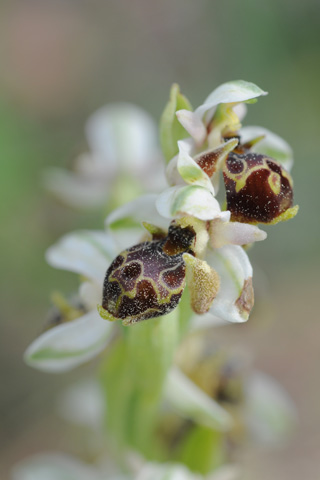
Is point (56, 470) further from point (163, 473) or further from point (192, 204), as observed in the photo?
point (192, 204)

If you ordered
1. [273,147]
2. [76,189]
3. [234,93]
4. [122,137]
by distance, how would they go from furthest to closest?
[122,137] → [76,189] → [273,147] → [234,93]

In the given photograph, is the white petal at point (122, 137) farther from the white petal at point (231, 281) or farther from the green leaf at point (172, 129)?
the white petal at point (231, 281)

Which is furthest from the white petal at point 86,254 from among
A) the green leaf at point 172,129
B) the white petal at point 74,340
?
the green leaf at point 172,129

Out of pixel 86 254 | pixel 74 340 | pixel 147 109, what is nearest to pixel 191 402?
pixel 74 340

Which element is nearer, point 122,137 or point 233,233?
point 233,233

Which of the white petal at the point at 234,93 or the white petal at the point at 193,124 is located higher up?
the white petal at the point at 234,93

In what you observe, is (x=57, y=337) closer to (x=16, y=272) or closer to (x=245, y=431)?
(x=245, y=431)

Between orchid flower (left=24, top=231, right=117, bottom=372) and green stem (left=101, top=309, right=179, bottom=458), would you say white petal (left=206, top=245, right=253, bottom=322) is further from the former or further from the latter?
orchid flower (left=24, top=231, right=117, bottom=372)

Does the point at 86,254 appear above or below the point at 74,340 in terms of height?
above
